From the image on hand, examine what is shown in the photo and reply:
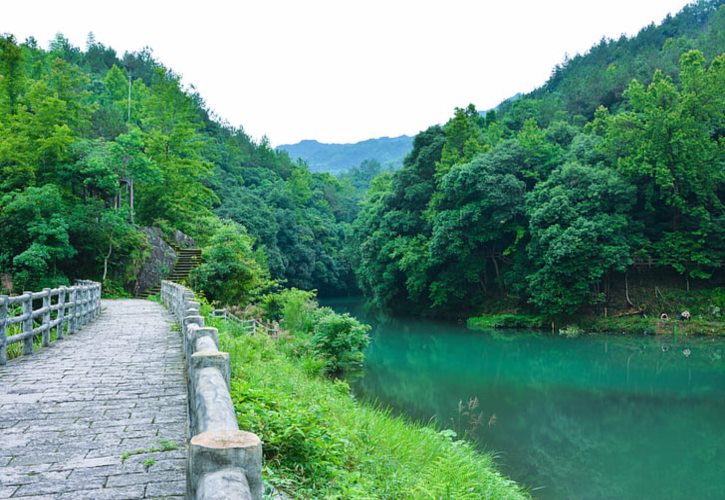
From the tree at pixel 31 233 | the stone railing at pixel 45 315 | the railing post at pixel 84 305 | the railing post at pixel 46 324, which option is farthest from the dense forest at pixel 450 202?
the railing post at pixel 46 324

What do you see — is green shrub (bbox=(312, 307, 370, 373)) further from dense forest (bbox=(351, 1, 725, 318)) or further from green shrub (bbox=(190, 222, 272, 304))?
dense forest (bbox=(351, 1, 725, 318))

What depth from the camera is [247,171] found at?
5847cm

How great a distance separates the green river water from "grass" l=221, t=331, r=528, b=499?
2019 mm

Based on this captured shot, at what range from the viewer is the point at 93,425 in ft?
14.4

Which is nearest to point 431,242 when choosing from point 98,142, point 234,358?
point 98,142

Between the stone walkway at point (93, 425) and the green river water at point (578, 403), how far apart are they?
18.7 feet

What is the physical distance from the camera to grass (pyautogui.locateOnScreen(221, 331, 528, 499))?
4492 millimetres

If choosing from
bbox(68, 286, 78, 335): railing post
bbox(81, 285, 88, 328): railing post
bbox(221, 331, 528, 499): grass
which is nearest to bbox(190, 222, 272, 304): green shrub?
bbox(81, 285, 88, 328): railing post

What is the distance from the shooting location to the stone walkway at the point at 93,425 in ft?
10.7

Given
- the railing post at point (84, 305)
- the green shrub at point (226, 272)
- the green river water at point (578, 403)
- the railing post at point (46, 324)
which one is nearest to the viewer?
the railing post at point (46, 324)

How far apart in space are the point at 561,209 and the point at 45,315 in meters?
23.7

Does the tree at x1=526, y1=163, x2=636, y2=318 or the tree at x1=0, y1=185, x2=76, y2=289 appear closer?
the tree at x1=0, y1=185, x2=76, y2=289

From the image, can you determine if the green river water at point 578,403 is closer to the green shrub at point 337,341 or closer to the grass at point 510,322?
the green shrub at point 337,341

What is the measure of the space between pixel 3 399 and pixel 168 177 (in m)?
24.8
